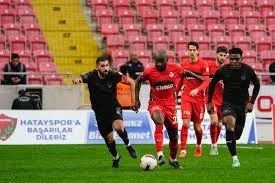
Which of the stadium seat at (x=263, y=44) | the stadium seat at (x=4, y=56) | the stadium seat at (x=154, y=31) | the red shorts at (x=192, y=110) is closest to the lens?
the red shorts at (x=192, y=110)

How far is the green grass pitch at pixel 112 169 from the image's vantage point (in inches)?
571

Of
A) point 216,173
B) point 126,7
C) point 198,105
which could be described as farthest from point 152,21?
point 216,173

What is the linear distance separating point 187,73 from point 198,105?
13.0 feet

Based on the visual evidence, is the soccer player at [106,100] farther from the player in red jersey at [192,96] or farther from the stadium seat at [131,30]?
the stadium seat at [131,30]

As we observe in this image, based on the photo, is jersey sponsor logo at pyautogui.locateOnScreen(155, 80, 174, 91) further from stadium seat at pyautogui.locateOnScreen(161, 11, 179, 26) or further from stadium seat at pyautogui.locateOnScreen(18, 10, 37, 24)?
stadium seat at pyautogui.locateOnScreen(161, 11, 179, 26)

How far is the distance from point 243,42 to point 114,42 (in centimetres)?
495

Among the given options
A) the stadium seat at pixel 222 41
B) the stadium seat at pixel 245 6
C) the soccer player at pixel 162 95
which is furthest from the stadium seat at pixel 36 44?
the soccer player at pixel 162 95

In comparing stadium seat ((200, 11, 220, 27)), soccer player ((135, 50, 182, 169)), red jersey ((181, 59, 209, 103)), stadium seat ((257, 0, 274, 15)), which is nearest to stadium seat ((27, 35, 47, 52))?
stadium seat ((200, 11, 220, 27))

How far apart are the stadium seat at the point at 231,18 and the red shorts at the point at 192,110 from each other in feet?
47.5

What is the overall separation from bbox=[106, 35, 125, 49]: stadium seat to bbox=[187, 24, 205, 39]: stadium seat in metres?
2.79

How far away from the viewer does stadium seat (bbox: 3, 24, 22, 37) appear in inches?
1283

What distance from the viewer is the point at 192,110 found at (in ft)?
70.6

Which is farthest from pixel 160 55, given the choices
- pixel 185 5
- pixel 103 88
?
pixel 185 5

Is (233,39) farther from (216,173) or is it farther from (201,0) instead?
(216,173)
